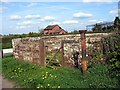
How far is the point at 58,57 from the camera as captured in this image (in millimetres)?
10930

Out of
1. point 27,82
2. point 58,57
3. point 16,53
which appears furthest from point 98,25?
point 27,82

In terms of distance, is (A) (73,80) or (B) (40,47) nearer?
(A) (73,80)

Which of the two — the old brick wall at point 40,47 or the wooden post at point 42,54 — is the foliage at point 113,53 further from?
the wooden post at point 42,54

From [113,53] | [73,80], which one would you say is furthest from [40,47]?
[113,53]

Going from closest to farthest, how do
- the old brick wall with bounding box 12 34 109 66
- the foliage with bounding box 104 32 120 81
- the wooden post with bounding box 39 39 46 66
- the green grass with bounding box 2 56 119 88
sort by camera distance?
the green grass with bounding box 2 56 119 88 < the foliage with bounding box 104 32 120 81 < the old brick wall with bounding box 12 34 109 66 < the wooden post with bounding box 39 39 46 66

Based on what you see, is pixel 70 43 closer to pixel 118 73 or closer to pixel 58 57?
pixel 58 57

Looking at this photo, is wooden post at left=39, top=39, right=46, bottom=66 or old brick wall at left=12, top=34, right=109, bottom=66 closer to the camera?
old brick wall at left=12, top=34, right=109, bottom=66

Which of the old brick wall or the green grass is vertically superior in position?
the old brick wall

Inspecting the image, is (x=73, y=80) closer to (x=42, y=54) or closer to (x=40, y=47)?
(x=42, y=54)

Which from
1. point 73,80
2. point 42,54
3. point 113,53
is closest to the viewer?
point 73,80

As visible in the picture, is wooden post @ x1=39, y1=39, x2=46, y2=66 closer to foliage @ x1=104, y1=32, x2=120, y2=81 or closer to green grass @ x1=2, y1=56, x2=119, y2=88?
green grass @ x1=2, y1=56, x2=119, y2=88

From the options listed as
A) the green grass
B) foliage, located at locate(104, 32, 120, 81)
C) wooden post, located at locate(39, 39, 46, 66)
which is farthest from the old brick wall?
the green grass

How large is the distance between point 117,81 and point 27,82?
3423 millimetres

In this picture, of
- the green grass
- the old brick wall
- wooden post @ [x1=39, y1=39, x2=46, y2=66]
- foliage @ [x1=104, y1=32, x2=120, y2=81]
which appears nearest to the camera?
the green grass
